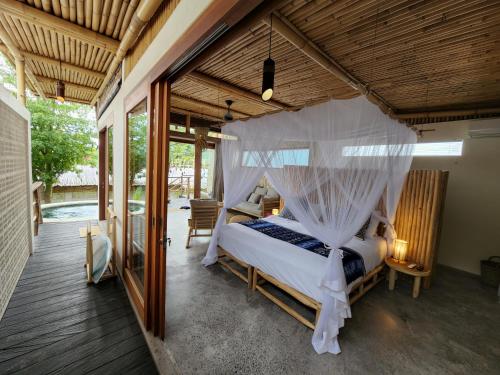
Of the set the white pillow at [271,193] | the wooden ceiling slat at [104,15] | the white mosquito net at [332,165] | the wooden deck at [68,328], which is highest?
the wooden ceiling slat at [104,15]

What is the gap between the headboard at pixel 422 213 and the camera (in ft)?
9.45

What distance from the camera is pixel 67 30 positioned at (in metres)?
2.10

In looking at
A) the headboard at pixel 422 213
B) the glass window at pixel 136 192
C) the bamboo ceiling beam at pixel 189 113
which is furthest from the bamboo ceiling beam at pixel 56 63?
the headboard at pixel 422 213

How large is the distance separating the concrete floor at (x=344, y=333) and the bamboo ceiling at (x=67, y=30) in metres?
3.01

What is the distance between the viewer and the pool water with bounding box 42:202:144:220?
5.59 metres

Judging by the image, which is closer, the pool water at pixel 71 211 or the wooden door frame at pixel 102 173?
the wooden door frame at pixel 102 173

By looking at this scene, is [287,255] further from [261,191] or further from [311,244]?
[261,191]

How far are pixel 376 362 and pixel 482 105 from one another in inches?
157

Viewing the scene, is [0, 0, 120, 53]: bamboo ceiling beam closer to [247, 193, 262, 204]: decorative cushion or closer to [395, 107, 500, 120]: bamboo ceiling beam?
[395, 107, 500, 120]: bamboo ceiling beam

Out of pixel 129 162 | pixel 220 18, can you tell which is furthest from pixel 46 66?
pixel 220 18

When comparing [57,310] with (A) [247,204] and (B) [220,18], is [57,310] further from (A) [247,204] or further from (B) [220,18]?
(A) [247,204]

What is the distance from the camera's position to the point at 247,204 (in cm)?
604

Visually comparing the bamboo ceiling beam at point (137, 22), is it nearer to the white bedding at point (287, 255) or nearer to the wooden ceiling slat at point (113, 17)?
the wooden ceiling slat at point (113, 17)

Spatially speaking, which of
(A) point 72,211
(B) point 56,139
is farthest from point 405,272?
(B) point 56,139
